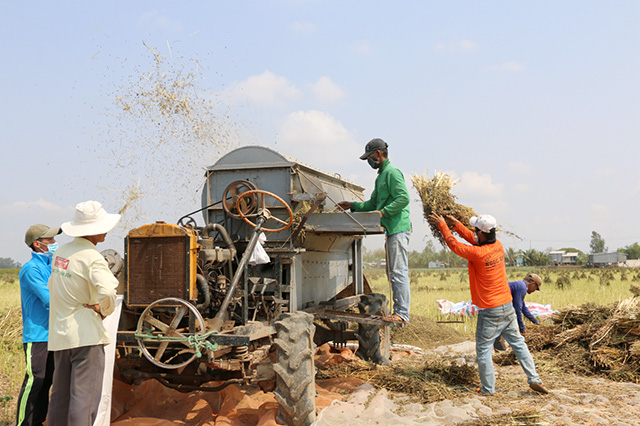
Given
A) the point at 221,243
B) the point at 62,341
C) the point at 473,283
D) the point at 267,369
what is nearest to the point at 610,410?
the point at 473,283

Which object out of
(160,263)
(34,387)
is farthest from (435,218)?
(34,387)

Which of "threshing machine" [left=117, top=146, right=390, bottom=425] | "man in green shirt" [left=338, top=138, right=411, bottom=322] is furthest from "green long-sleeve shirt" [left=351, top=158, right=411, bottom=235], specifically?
"threshing machine" [left=117, top=146, right=390, bottom=425]

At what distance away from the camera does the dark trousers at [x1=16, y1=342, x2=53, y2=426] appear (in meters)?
4.70

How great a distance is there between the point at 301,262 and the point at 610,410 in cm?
407

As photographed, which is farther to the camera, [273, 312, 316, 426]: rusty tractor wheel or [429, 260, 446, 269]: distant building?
[429, 260, 446, 269]: distant building

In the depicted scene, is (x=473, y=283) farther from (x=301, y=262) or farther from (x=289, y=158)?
(x=289, y=158)

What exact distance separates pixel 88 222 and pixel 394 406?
3822mm

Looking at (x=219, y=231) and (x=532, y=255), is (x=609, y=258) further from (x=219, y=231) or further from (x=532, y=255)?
(x=219, y=231)

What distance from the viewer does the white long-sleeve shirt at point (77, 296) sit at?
152 inches

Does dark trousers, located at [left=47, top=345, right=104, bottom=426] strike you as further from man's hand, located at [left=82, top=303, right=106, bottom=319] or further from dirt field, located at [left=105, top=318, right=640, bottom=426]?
dirt field, located at [left=105, top=318, right=640, bottom=426]

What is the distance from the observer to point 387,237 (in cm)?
659

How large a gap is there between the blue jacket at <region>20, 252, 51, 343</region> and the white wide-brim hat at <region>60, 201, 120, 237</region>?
1.06 m

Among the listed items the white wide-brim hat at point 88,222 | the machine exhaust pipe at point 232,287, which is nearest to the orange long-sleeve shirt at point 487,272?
the machine exhaust pipe at point 232,287

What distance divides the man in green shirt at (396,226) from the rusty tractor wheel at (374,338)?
114cm
